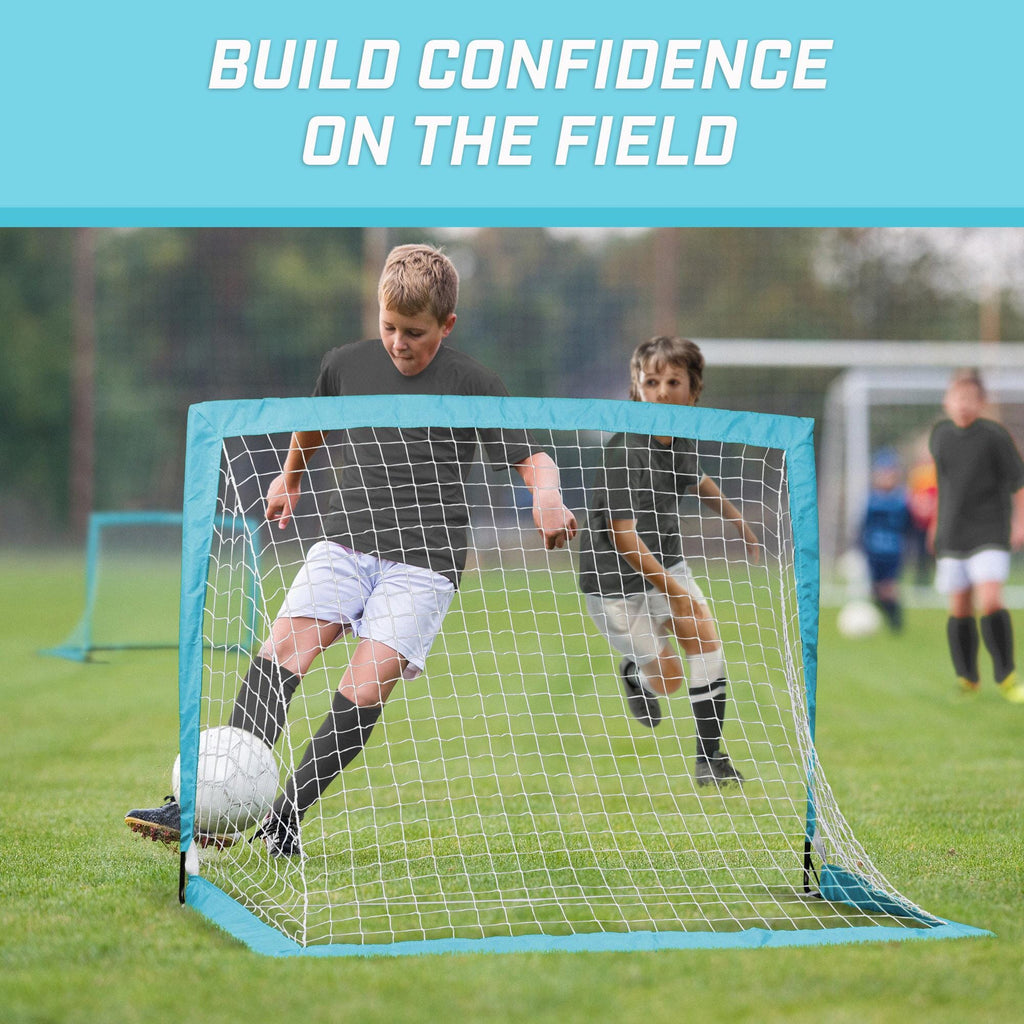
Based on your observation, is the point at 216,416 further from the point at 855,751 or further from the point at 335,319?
the point at 335,319

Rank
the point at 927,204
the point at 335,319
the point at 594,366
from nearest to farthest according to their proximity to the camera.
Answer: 1. the point at 927,204
2. the point at 594,366
3. the point at 335,319

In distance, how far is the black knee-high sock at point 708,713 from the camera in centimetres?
445

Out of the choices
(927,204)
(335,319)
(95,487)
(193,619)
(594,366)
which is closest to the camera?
(193,619)

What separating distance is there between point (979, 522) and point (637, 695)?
335cm

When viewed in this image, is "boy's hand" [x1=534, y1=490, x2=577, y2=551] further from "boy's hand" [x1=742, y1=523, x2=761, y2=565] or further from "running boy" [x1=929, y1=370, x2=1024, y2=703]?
"running boy" [x1=929, y1=370, x2=1024, y2=703]

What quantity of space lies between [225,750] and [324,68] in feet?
11.3

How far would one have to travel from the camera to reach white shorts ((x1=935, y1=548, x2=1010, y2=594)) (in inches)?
283

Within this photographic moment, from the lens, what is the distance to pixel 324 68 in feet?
18.5

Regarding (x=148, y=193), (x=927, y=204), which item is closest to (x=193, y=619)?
(x=148, y=193)

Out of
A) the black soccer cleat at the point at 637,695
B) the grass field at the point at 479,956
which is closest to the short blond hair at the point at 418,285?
the grass field at the point at 479,956

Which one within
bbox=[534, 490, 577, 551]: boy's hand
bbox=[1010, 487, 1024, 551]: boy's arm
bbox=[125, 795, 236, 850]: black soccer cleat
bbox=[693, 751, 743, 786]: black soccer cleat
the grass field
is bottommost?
the grass field

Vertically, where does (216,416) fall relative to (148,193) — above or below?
below

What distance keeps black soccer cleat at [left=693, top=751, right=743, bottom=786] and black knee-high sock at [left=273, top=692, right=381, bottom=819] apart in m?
1.48

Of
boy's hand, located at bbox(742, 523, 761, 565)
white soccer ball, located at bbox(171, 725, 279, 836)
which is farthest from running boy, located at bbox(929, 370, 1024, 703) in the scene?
white soccer ball, located at bbox(171, 725, 279, 836)
